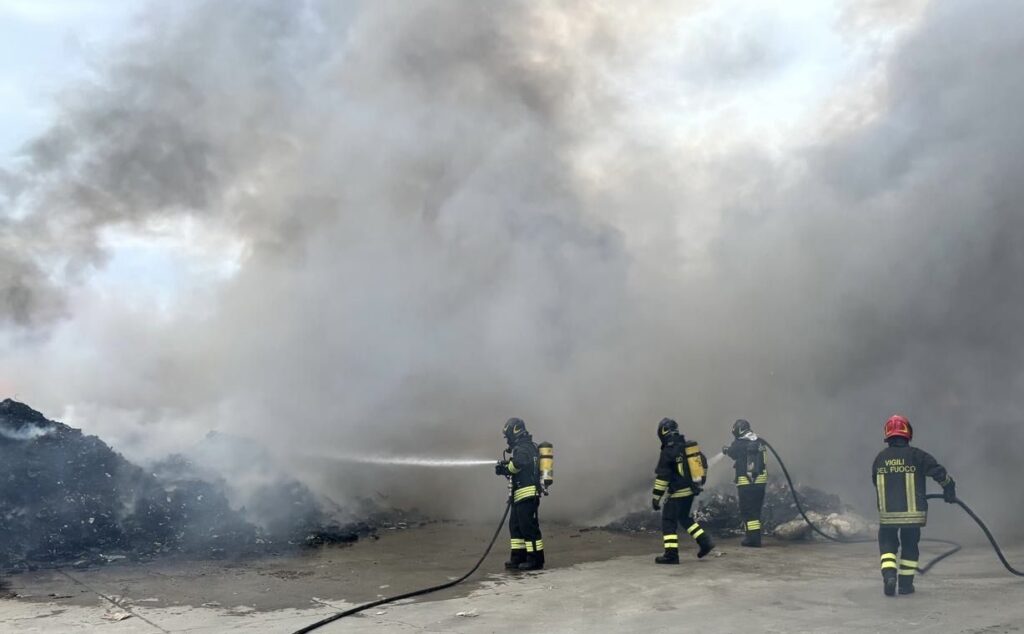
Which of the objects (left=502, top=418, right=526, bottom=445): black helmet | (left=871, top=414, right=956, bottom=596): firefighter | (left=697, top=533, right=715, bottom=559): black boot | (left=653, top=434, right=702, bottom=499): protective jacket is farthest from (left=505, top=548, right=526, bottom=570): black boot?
(left=871, top=414, right=956, bottom=596): firefighter

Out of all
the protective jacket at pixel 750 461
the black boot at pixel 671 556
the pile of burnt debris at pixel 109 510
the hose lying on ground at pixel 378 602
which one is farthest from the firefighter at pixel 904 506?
the pile of burnt debris at pixel 109 510

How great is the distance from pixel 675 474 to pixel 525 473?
5.57ft

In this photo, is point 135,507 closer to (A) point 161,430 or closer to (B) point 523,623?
(A) point 161,430

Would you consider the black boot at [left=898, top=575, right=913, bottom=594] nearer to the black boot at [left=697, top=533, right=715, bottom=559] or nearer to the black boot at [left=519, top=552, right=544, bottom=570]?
the black boot at [left=697, top=533, right=715, bottom=559]

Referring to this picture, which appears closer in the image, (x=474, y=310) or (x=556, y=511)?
(x=556, y=511)

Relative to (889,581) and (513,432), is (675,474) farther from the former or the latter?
(889,581)

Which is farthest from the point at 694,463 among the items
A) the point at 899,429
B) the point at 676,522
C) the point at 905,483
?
the point at 905,483

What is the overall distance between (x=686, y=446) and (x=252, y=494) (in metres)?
6.27

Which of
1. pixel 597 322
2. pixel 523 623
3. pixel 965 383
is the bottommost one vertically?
pixel 523 623

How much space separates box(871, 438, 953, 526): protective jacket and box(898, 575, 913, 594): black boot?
1.39 feet

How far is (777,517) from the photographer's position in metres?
11.4

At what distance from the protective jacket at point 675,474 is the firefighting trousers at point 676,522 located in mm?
97

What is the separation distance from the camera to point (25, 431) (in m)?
10.2

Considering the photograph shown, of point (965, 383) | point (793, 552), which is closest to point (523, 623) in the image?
point (793, 552)
